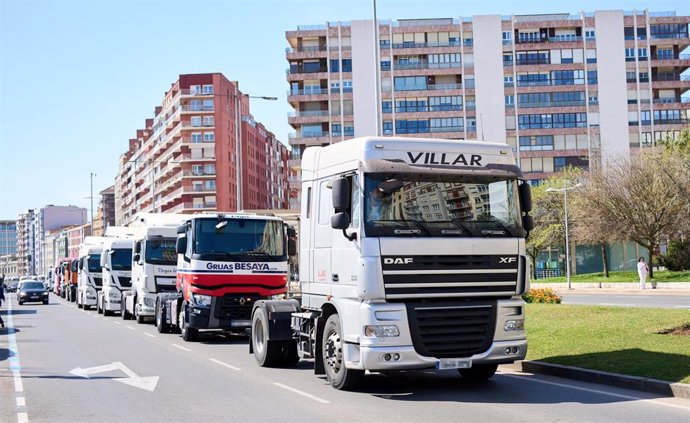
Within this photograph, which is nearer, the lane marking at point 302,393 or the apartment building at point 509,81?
the lane marking at point 302,393

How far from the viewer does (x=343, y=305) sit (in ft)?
37.2

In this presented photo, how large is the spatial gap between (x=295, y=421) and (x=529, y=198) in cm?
453

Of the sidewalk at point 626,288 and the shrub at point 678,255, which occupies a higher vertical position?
the shrub at point 678,255

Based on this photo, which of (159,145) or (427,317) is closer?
(427,317)

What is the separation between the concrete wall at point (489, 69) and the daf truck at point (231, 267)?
238 ft

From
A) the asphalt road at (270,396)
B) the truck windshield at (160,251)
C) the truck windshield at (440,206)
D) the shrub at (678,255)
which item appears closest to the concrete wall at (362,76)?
the shrub at (678,255)

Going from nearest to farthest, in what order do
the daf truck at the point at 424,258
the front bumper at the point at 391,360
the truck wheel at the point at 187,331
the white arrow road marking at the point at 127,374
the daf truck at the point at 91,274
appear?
1. the front bumper at the point at 391,360
2. the daf truck at the point at 424,258
3. the white arrow road marking at the point at 127,374
4. the truck wheel at the point at 187,331
5. the daf truck at the point at 91,274

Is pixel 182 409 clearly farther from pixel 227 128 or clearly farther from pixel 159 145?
pixel 159 145

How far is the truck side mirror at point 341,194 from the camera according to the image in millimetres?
10969

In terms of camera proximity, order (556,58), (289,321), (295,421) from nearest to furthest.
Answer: (295,421) < (289,321) < (556,58)

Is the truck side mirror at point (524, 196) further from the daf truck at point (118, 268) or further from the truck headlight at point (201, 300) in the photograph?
the daf truck at point (118, 268)

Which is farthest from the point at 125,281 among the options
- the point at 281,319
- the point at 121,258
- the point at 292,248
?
the point at 281,319

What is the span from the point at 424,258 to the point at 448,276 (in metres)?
0.43

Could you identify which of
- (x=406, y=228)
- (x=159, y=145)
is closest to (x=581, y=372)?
(x=406, y=228)
